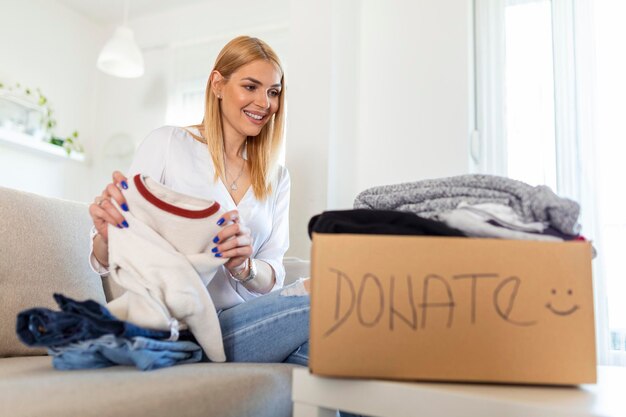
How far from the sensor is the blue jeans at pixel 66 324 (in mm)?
765

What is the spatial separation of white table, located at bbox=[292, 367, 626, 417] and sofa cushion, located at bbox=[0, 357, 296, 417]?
19 cm

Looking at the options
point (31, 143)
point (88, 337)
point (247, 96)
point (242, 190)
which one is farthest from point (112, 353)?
point (31, 143)

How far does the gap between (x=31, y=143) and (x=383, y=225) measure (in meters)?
3.25

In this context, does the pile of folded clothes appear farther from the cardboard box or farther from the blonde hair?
the blonde hair

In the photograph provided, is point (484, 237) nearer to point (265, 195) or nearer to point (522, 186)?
point (522, 186)

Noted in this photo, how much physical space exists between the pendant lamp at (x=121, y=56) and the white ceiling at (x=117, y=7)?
774 millimetres

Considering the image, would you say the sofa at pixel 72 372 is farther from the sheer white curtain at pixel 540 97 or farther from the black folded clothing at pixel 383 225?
the sheer white curtain at pixel 540 97

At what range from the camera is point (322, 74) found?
227cm

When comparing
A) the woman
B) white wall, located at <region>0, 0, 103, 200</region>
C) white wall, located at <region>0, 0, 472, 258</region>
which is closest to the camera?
the woman

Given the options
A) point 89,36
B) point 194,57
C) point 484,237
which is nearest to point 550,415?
point 484,237

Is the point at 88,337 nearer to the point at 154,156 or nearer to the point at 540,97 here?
the point at 154,156

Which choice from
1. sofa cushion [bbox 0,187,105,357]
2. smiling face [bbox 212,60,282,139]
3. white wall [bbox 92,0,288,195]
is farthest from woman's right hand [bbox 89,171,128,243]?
white wall [bbox 92,0,288,195]

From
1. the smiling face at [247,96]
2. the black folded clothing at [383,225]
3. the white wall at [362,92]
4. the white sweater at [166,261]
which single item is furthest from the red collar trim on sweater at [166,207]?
the white wall at [362,92]

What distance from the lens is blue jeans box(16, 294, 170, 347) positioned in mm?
765
